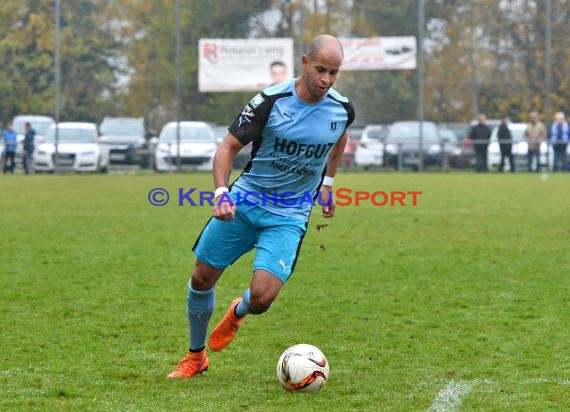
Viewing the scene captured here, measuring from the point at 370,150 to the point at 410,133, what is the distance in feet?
4.21

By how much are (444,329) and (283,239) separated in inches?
79.1

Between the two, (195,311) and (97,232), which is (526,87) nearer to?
(97,232)

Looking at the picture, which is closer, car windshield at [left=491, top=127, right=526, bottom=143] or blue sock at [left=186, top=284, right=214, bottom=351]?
blue sock at [left=186, top=284, right=214, bottom=351]

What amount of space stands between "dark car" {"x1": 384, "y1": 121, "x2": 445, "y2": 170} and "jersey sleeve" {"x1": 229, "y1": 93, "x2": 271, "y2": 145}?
26182 mm

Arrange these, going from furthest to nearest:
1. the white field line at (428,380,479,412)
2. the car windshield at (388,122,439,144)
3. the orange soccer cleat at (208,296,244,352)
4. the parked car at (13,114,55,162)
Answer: the parked car at (13,114,55,162), the car windshield at (388,122,439,144), the orange soccer cleat at (208,296,244,352), the white field line at (428,380,479,412)

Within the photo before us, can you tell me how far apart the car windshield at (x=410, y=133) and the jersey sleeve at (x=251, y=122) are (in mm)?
26424

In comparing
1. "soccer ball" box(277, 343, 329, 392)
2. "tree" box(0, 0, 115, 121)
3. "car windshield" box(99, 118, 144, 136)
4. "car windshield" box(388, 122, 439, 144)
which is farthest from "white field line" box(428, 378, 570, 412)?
"tree" box(0, 0, 115, 121)

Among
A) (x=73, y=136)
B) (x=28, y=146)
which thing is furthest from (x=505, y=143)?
(x=28, y=146)

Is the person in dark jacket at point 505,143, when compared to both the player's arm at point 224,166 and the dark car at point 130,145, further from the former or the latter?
the player's arm at point 224,166

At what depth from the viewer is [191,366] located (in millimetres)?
6258

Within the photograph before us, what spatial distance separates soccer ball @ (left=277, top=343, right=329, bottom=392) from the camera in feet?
18.6

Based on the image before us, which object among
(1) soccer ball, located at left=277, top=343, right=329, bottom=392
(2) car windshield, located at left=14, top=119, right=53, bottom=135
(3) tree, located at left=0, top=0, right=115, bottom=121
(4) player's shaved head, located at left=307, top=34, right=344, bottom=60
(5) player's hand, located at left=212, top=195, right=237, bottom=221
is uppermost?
(3) tree, located at left=0, top=0, right=115, bottom=121

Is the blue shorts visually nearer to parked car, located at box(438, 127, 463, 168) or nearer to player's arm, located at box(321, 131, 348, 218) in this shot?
player's arm, located at box(321, 131, 348, 218)

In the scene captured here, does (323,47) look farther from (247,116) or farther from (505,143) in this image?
(505,143)
